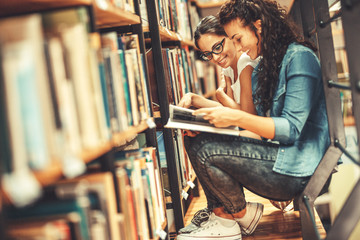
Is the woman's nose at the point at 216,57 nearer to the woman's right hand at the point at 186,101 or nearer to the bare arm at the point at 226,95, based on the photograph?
the bare arm at the point at 226,95

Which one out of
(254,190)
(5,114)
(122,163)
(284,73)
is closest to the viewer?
(5,114)

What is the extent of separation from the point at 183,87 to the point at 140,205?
1.20m

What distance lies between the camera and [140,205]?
124 centimetres

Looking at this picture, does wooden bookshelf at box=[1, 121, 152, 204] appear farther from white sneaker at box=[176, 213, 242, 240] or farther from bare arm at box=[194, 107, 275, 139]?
white sneaker at box=[176, 213, 242, 240]

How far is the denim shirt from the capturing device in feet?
4.65

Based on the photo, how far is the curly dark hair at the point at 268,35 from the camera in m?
1.56

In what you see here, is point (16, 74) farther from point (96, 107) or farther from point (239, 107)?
point (239, 107)

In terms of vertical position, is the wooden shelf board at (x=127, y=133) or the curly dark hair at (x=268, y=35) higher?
the curly dark hair at (x=268, y=35)

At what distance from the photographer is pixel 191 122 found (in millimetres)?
1485

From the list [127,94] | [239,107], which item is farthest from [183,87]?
[127,94]

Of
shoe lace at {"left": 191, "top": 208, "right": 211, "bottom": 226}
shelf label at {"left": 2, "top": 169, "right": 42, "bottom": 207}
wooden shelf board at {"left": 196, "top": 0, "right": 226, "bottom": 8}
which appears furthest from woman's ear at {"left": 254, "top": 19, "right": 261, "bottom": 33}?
wooden shelf board at {"left": 196, "top": 0, "right": 226, "bottom": 8}

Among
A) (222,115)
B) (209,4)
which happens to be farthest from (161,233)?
(209,4)

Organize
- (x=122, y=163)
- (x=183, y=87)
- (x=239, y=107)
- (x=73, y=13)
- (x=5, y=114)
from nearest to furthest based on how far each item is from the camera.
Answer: (x=5, y=114)
(x=73, y=13)
(x=122, y=163)
(x=239, y=107)
(x=183, y=87)

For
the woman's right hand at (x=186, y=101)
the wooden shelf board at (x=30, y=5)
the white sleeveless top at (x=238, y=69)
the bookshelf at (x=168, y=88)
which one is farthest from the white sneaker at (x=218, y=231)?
the wooden shelf board at (x=30, y=5)
